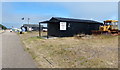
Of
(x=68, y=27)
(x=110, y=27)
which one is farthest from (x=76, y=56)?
(x=110, y=27)

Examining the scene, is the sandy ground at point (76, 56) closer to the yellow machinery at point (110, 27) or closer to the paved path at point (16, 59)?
the paved path at point (16, 59)

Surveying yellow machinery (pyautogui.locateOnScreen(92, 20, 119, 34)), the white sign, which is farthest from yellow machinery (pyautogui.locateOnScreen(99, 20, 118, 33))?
the white sign

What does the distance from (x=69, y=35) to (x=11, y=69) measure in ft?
46.5

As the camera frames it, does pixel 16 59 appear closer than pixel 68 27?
Yes

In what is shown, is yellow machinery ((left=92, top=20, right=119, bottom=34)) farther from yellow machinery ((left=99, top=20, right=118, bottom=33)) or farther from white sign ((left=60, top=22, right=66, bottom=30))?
white sign ((left=60, top=22, right=66, bottom=30))

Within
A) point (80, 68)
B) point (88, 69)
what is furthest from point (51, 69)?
point (88, 69)

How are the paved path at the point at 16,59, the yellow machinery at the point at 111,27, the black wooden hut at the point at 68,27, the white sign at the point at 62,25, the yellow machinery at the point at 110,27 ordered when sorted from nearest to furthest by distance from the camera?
the paved path at the point at 16,59, the white sign at the point at 62,25, the black wooden hut at the point at 68,27, the yellow machinery at the point at 110,27, the yellow machinery at the point at 111,27

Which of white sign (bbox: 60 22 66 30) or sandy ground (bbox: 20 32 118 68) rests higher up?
white sign (bbox: 60 22 66 30)

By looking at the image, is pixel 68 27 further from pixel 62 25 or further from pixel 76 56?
pixel 76 56

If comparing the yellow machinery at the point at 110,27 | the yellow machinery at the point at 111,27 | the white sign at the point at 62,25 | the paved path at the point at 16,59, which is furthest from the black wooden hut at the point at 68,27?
the paved path at the point at 16,59

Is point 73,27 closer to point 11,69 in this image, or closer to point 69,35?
point 69,35

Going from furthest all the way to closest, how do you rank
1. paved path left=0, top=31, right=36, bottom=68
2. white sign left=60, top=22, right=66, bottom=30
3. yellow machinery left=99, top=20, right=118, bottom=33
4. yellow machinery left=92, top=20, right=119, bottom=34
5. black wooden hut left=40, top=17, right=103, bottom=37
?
yellow machinery left=99, top=20, right=118, bottom=33, yellow machinery left=92, top=20, right=119, bottom=34, black wooden hut left=40, top=17, right=103, bottom=37, white sign left=60, top=22, right=66, bottom=30, paved path left=0, top=31, right=36, bottom=68

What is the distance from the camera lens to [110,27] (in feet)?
59.6

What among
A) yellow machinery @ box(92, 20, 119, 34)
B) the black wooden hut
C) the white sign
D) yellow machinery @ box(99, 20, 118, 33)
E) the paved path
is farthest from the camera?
yellow machinery @ box(99, 20, 118, 33)
